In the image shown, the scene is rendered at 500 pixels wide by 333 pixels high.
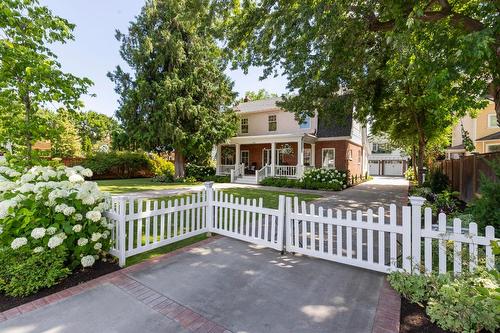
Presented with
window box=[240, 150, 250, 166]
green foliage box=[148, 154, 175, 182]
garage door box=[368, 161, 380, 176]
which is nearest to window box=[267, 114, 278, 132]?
window box=[240, 150, 250, 166]

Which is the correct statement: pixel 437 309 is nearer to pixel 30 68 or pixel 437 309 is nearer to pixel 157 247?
pixel 157 247

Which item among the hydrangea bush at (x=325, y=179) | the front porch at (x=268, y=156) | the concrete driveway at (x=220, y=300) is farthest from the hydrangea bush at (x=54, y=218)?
the front porch at (x=268, y=156)

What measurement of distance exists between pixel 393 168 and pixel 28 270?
4429 centimetres

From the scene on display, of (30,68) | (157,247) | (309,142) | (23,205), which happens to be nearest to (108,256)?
(157,247)

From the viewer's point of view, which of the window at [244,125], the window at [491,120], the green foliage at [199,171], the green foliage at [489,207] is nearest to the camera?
the green foliage at [489,207]

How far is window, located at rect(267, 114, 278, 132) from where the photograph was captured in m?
20.8

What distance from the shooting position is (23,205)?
3516 mm

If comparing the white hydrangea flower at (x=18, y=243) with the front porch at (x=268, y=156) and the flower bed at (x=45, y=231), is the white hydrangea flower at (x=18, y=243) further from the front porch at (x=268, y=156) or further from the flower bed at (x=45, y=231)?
the front porch at (x=268, y=156)

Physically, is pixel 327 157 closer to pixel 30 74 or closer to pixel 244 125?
pixel 244 125

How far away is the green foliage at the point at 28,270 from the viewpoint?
316cm

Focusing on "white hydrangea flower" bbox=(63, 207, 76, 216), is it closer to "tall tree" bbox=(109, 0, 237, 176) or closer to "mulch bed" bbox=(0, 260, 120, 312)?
"mulch bed" bbox=(0, 260, 120, 312)

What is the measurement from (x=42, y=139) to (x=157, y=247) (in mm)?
3244

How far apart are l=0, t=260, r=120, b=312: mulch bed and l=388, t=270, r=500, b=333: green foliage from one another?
4310 mm

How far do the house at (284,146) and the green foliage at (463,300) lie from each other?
45.6 feet
